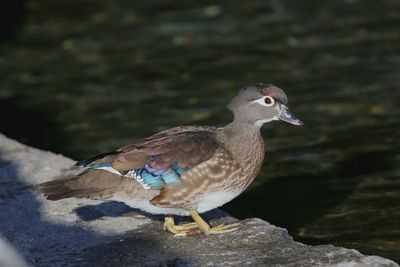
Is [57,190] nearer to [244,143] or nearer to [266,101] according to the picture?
[244,143]

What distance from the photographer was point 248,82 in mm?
11828

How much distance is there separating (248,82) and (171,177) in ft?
16.7

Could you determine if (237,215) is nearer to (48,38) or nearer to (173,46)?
(173,46)

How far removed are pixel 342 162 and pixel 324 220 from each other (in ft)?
4.56

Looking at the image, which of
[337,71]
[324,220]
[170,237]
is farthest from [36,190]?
[337,71]

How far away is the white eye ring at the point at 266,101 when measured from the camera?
714 cm

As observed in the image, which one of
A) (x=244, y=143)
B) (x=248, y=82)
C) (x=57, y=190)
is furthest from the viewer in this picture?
(x=248, y=82)

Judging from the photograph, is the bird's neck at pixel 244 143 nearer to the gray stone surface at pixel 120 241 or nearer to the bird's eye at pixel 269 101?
the bird's eye at pixel 269 101

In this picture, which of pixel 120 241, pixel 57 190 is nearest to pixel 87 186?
pixel 57 190

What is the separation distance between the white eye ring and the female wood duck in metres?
0.31

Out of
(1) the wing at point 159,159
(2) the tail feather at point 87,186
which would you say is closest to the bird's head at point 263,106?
(1) the wing at point 159,159

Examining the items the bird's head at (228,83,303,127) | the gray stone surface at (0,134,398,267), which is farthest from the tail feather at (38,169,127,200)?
the bird's head at (228,83,303,127)

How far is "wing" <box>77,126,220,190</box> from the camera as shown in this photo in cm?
682

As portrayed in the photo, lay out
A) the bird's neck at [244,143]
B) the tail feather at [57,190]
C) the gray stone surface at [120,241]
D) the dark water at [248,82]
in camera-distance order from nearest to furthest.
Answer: the gray stone surface at [120,241], the tail feather at [57,190], the bird's neck at [244,143], the dark water at [248,82]
